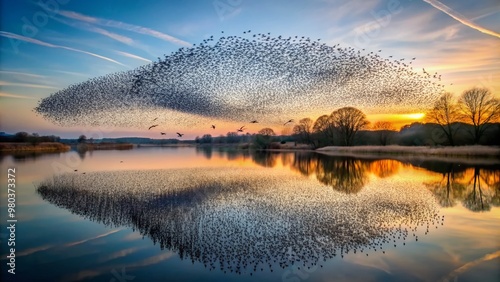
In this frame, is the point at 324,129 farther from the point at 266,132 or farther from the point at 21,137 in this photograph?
the point at 21,137

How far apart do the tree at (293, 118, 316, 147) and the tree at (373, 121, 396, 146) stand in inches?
948

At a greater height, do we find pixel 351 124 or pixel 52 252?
pixel 351 124

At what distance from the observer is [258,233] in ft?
40.3

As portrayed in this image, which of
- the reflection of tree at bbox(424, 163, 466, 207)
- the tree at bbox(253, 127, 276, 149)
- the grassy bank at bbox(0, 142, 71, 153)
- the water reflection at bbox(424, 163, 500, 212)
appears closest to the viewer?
the water reflection at bbox(424, 163, 500, 212)

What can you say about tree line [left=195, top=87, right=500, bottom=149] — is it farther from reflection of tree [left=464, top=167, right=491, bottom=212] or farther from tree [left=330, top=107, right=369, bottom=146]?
reflection of tree [left=464, top=167, right=491, bottom=212]

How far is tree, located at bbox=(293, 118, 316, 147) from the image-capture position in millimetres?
113312

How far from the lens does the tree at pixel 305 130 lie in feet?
372

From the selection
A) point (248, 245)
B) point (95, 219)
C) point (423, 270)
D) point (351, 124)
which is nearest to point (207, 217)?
point (248, 245)

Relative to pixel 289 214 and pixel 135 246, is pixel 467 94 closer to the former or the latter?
pixel 289 214

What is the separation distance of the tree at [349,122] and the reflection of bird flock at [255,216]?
2629 inches

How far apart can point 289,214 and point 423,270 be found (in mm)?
7155

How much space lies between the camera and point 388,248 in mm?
10602

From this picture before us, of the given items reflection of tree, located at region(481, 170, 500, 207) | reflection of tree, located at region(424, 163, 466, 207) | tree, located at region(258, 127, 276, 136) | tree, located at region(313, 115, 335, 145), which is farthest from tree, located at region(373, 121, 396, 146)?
reflection of tree, located at region(424, 163, 466, 207)

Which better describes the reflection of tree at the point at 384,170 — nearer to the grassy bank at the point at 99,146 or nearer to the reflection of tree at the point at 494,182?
the reflection of tree at the point at 494,182
